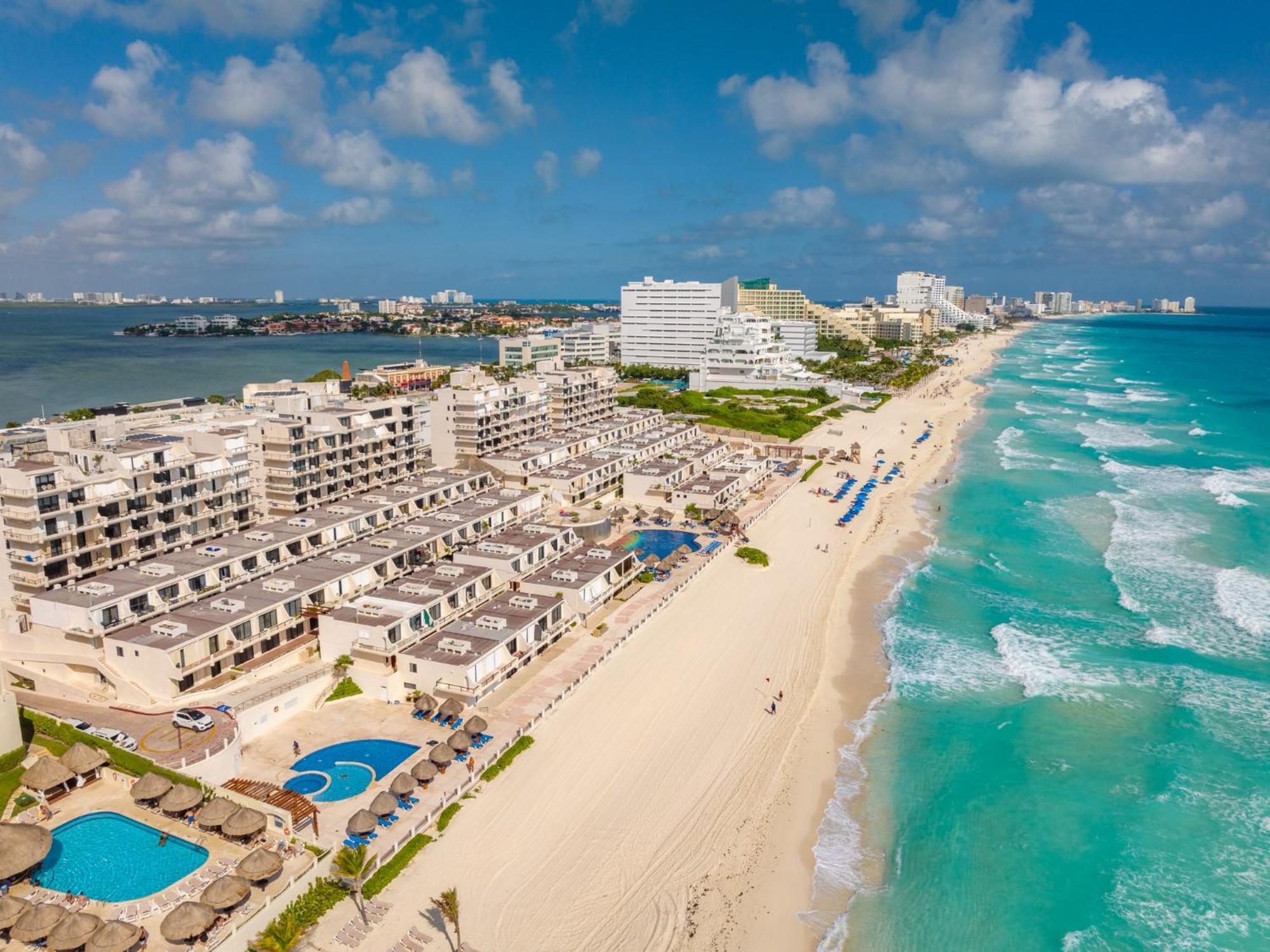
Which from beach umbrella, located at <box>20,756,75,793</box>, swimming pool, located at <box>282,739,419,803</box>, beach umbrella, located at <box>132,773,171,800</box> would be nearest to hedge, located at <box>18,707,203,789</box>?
beach umbrella, located at <box>132,773,171,800</box>

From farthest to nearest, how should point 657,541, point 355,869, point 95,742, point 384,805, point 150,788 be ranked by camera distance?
point 657,541, point 95,742, point 384,805, point 150,788, point 355,869

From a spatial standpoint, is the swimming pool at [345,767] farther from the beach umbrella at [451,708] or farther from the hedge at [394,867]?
the hedge at [394,867]

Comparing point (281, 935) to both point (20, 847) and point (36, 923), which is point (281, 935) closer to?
point (36, 923)

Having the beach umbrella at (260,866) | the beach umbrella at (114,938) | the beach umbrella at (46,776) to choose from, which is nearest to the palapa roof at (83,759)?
the beach umbrella at (46,776)

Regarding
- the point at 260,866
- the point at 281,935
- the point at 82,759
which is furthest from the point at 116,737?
the point at 281,935

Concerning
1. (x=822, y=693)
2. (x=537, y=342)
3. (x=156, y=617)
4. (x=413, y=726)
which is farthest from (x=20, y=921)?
(x=537, y=342)

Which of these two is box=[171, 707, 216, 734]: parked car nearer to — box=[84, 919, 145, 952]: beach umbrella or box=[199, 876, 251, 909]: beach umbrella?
box=[199, 876, 251, 909]: beach umbrella

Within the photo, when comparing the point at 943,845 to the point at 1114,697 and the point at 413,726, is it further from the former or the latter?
the point at 413,726
